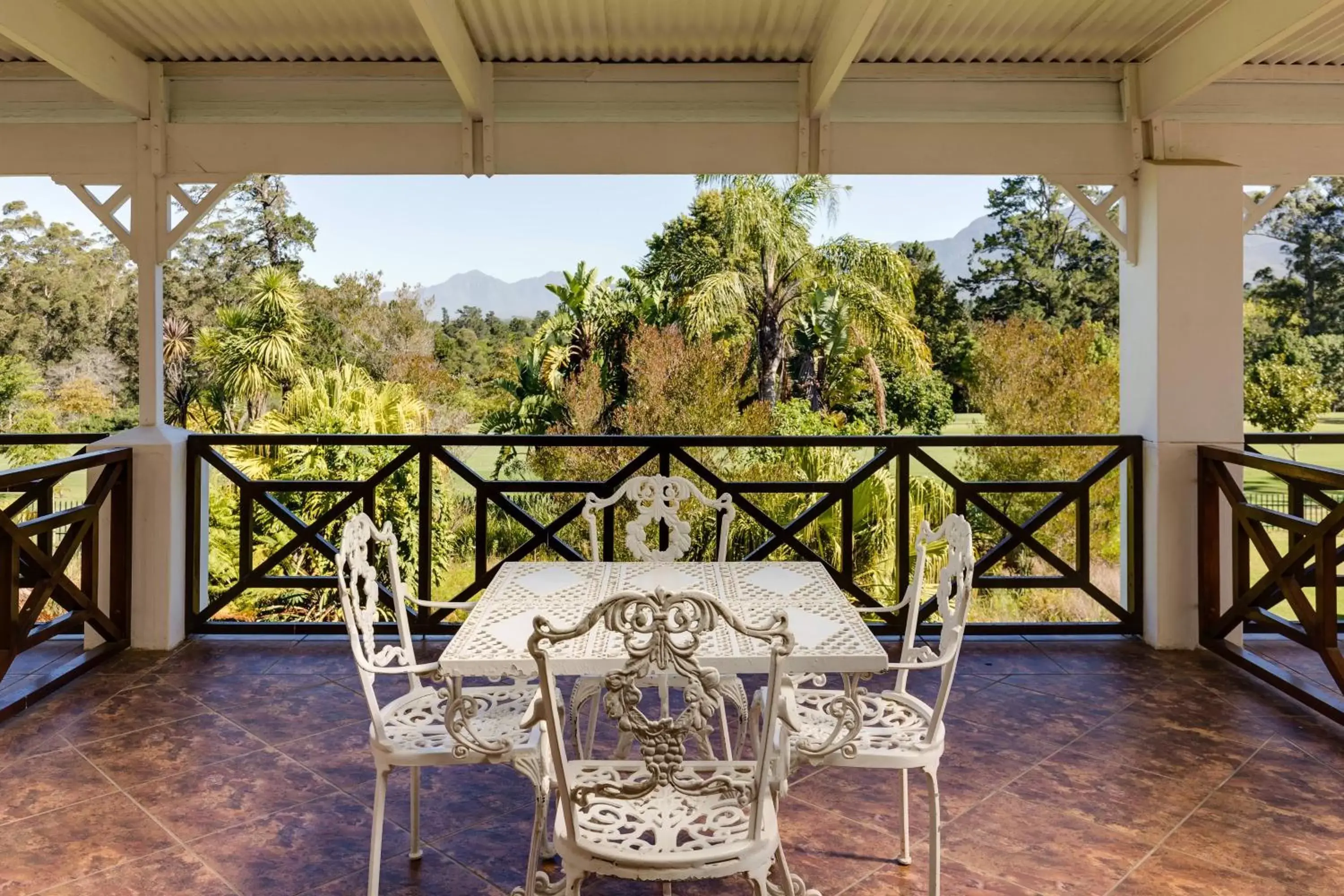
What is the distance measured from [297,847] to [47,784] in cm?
101

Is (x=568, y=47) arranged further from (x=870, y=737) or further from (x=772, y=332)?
(x=772, y=332)

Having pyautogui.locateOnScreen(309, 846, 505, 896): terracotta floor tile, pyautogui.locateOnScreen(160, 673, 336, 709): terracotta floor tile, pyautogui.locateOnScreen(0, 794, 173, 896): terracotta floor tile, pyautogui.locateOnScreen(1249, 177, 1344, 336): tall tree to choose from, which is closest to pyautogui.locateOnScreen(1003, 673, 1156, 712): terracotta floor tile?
pyautogui.locateOnScreen(309, 846, 505, 896): terracotta floor tile

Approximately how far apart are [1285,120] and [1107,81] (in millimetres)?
839

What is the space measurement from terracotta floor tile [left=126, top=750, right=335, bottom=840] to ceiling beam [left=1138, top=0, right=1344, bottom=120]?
165 inches

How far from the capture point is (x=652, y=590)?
2617 mm

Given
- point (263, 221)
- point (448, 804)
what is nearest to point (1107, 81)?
point (448, 804)

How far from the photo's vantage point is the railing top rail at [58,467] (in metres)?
3.68

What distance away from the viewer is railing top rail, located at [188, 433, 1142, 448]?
183 inches

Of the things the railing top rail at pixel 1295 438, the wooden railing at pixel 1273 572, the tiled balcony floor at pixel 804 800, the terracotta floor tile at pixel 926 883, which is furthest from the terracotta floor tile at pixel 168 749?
the railing top rail at pixel 1295 438

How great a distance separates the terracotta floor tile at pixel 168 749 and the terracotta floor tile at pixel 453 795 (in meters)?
0.54

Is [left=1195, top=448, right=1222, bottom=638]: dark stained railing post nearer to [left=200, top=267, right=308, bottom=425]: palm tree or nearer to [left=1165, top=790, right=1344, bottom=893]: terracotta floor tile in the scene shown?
[left=1165, top=790, right=1344, bottom=893]: terracotta floor tile

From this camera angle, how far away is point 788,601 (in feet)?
8.76

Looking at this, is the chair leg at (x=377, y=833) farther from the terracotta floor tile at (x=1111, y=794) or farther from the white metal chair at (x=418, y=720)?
the terracotta floor tile at (x=1111, y=794)

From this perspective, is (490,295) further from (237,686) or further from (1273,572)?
(1273,572)
